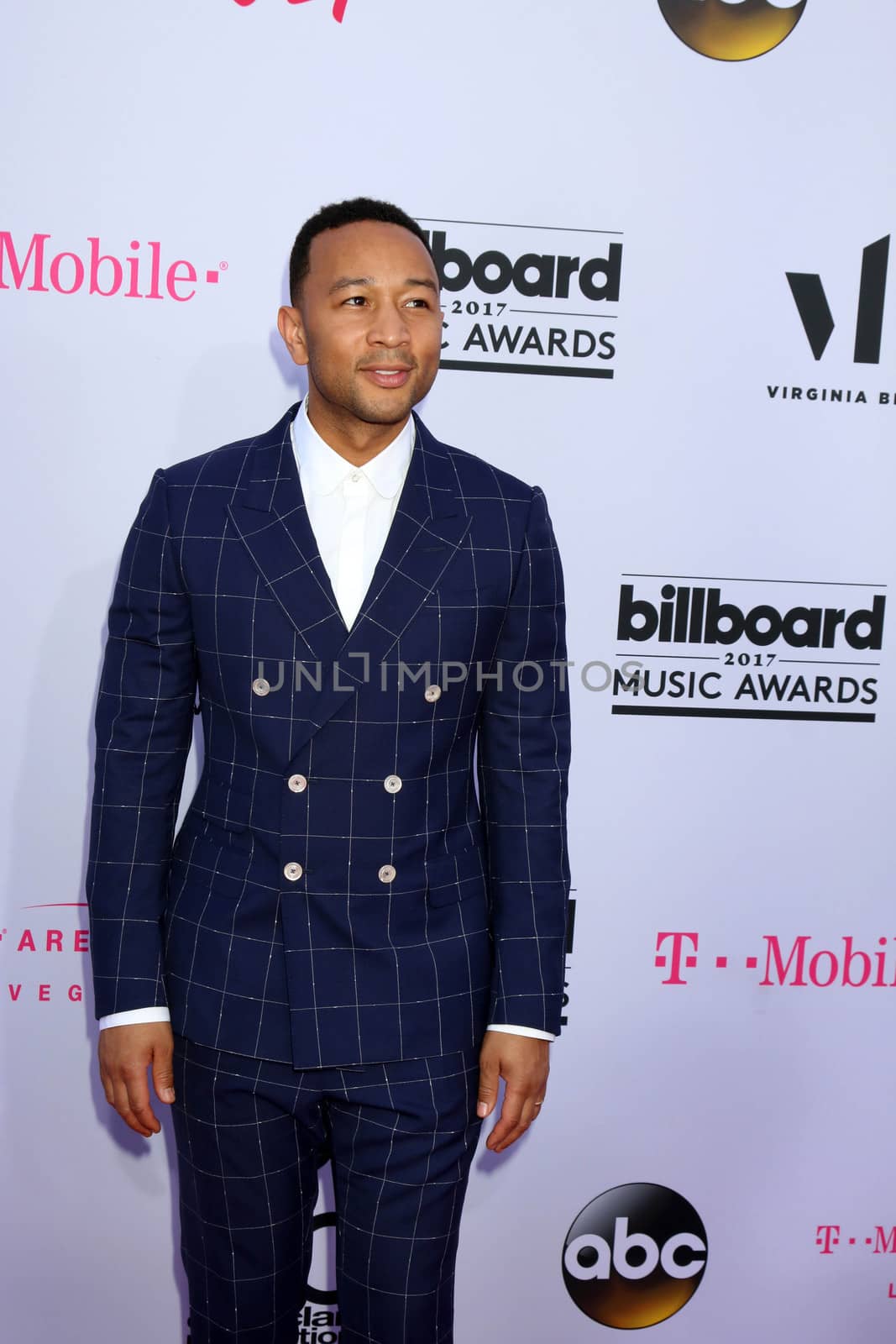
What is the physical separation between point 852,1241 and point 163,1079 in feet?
5.61

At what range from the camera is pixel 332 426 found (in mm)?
1789

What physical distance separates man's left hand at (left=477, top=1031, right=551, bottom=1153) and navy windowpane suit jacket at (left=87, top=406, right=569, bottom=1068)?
0.10 ft

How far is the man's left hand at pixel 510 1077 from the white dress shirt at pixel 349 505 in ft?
0.05

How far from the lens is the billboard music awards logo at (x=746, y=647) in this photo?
2.43 metres

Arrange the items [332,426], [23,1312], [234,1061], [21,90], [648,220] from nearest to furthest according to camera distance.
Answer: [234,1061], [332,426], [21,90], [648,220], [23,1312]

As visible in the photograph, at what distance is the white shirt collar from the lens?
5.81 feet

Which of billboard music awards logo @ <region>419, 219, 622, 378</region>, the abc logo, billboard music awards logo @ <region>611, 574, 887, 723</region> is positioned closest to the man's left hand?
billboard music awards logo @ <region>611, 574, 887, 723</region>

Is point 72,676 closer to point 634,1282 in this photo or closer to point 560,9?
point 560,9

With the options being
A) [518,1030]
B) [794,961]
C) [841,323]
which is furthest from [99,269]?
[794,961]

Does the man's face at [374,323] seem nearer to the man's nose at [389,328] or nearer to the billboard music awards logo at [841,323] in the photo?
the man's nose at [389,328]

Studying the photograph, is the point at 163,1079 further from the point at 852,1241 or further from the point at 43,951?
the point at 852,1241

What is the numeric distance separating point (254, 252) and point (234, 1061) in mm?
1426

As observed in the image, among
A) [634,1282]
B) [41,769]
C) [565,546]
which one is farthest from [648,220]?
[634,1282]

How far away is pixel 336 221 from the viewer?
1785 mm
